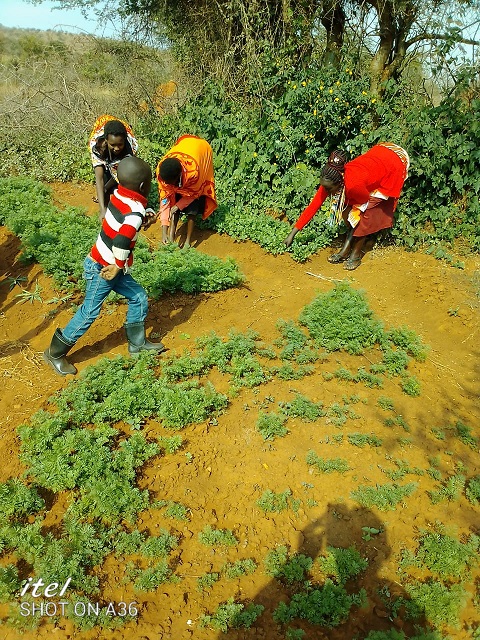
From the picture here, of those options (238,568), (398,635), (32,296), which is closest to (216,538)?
(238,568)

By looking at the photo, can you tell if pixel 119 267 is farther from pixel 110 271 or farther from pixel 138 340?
pixel 138 340

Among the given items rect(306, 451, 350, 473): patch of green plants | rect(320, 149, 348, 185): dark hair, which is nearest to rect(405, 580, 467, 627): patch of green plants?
rect(306, 451, 350, 473): patch of green plants

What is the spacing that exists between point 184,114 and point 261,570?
7464mm

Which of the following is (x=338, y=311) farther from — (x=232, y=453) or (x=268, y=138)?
(x=268, y=138)

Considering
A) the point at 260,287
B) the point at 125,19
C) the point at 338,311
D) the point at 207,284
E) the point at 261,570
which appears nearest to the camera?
the point at 261,570

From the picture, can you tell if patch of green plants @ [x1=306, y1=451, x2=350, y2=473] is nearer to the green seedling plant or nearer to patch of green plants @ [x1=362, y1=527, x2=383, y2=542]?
patch of green plants @ [x1=362, y1=527, x2=383, y2=542]

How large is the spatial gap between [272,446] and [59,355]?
6.57 ft

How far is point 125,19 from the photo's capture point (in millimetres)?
9164

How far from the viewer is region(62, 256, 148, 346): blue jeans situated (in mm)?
3748

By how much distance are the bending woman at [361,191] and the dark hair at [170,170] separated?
1.48 metres

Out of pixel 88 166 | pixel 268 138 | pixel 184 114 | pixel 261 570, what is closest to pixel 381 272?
pixel 268 138

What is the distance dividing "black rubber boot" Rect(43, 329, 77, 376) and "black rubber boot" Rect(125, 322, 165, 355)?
1.68ft

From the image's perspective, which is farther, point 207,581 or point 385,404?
point 385,404

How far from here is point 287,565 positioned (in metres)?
2.69
